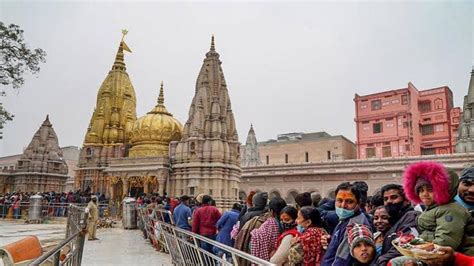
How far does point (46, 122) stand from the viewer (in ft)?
114

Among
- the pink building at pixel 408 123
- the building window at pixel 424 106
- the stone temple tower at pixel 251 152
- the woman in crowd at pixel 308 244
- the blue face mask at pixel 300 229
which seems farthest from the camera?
the stone temple tower at pixel 251 152

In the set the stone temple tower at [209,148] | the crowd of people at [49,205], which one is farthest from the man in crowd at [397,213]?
the crowd of people at [49,205]

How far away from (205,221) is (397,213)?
176 inches

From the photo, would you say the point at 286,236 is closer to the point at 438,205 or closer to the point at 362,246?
the point at 362,246

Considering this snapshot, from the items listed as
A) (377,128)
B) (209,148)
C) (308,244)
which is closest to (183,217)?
(308,244)

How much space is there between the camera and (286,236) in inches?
137

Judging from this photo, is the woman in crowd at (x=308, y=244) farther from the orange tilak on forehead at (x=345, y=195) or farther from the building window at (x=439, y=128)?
the building window at (x=439, y=128)

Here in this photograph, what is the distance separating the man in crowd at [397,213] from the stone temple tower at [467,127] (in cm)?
3042

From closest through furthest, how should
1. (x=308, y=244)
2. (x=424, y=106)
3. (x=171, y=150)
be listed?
(x=308, y=244)
(x=171, y=150)
(x=424, y=106)

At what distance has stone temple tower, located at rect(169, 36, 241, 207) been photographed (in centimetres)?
2191

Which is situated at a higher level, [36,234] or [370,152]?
[370,152]

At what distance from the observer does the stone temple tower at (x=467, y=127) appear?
28.6 m

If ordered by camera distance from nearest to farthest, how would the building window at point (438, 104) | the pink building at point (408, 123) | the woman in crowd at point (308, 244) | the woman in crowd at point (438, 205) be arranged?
the woman in crowd at point (438, 205)
the woman in crowd at point (308, 244)
the pink building at point (408, 123)
the building window at point (438, 104)

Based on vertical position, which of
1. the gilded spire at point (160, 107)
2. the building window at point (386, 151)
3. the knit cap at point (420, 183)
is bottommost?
the knit cap at point (420, 183)
